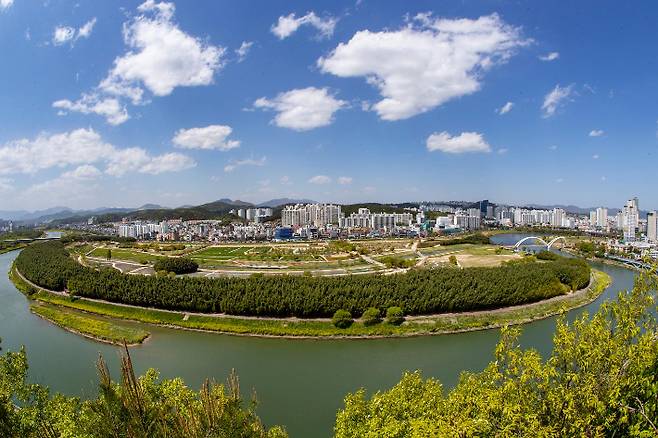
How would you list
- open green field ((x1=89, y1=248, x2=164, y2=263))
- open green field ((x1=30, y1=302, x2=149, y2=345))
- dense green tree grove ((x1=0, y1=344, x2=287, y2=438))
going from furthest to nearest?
1. open green field ((x1=89, y1=248, x2=164, y2=263))
2. open green field ((x1=30, y1=302, x2=149, y2=345))
3. dense green tree grove ((x1=0, y1=344, x2=287, y2=438))

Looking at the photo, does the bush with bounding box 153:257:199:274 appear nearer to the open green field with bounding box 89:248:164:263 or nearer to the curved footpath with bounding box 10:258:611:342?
the open green field with bounding box 89:248:164:263

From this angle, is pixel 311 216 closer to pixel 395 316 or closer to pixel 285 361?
pixel 395 316

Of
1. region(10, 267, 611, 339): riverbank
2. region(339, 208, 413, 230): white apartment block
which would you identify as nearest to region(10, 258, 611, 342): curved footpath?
region(10, 267, 611, 339): riverbank

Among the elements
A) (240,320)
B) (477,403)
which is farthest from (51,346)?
(477,403)

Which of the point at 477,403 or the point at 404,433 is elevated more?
the point at 477,403

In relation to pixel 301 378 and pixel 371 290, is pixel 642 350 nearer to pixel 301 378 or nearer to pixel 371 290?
pixel 301 378

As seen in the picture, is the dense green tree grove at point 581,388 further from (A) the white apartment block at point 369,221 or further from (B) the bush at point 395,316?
(A) the white apartment block at point 369,221

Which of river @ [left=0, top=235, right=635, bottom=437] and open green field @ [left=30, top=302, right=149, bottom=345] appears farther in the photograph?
open green field @ [left=30, top=302, right=149, bottom=345]

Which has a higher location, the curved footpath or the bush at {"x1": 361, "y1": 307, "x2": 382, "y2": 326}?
the bush at {"x1": 361, "y1": 307, "x2": 382, "y2": 326}
